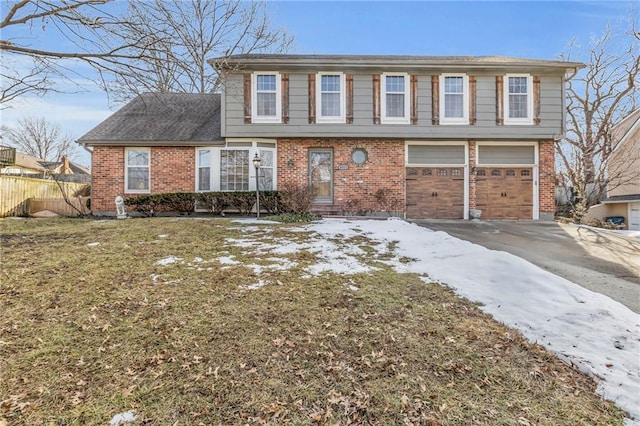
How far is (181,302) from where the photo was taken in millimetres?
3727

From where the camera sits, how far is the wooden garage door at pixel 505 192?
11.8 metres

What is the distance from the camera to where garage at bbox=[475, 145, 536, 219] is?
466 inches

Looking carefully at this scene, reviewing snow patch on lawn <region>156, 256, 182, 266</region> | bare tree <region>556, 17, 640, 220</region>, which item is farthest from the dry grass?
bare tree <region>556, 17, 640, 220</region>

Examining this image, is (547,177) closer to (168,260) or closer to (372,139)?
(372,139)

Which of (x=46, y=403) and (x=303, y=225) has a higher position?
(x=303, y=225)

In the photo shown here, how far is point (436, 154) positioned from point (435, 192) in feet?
4.78

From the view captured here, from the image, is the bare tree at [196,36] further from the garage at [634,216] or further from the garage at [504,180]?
the garage at [634,216]

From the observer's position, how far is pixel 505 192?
11867 mm

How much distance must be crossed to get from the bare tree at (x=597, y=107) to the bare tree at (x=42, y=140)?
4880cm

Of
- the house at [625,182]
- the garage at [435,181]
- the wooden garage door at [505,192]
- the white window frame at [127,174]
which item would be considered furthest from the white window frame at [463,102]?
the white window frame at [127,174]

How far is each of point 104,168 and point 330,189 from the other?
339 inches

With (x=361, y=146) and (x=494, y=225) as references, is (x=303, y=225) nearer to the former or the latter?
(x=361, y=146)

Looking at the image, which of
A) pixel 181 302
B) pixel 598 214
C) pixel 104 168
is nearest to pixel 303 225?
pixel 181 302

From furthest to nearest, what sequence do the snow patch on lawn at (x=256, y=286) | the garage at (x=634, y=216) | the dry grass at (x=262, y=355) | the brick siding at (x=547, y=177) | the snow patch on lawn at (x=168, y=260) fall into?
the garage at (x=634, y=216)
the brick siding at (x=547, y=177)
the snow patch on lawn at (x=168, y=260)
the snow patch on lawn at (x=256, y=286)
the dry grass at (x=262, y=355)
